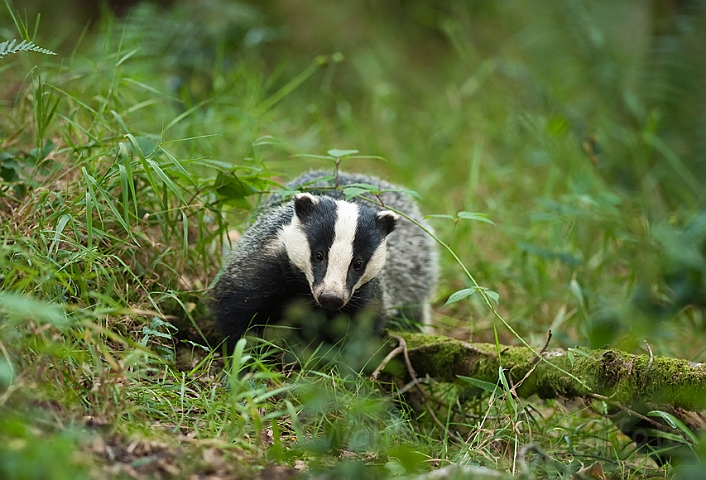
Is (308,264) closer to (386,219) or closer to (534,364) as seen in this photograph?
(386,219)

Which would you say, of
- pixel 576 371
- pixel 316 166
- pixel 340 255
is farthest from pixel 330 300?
pixel 316 166

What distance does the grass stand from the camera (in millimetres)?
2664

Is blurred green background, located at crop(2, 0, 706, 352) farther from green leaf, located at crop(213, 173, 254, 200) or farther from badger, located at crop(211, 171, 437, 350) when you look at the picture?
badger, located at crop(211, 171, 437, 350)

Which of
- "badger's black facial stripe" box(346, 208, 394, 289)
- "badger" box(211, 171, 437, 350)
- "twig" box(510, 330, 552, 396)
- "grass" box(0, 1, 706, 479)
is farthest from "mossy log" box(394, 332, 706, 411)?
"badger's black facial stripe" box(346, 208, 394, 289)

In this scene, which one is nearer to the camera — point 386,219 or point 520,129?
point 386,219

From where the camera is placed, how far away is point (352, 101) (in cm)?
832

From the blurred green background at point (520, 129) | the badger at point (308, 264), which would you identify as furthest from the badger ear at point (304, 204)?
the blurred green background at point (520, 129)

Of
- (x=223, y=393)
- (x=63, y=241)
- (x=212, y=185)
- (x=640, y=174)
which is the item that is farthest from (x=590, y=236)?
(x=63, y=241)

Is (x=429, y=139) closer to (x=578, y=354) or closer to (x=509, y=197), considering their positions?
(x=509, y=197)

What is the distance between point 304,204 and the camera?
3.69 meters

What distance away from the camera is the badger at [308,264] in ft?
11.8

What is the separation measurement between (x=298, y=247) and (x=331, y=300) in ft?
1.27

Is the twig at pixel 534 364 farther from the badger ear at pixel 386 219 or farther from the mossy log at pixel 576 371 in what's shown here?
the badger ear at pixel 386 219

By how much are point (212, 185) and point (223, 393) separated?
49.4 inches
